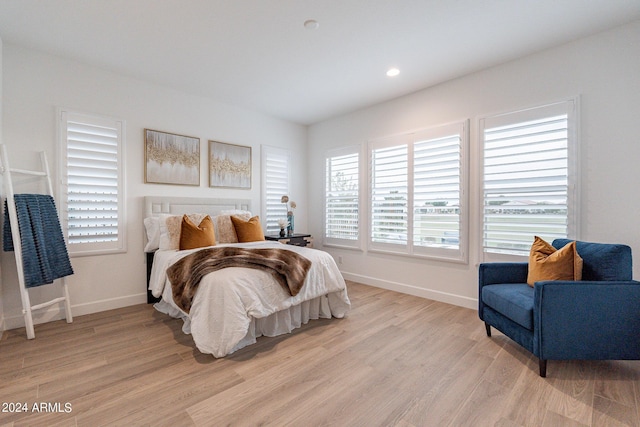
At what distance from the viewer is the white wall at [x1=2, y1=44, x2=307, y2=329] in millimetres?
2916

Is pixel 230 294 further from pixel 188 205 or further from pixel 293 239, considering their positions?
pixel 293 239

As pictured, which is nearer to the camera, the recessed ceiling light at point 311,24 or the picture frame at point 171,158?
the recessed ceiling light at point 311,24

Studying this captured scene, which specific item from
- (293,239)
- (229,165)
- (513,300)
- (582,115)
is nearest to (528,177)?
(582,115)

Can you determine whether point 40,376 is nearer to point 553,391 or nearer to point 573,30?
point 553,391

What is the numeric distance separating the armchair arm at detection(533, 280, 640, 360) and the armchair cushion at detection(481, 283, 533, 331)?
0.38 ft

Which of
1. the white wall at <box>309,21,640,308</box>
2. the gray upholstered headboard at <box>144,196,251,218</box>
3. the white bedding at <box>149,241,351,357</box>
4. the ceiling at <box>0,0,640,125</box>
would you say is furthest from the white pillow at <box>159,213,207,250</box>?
the white wall at <box>309,21,640,308</box>

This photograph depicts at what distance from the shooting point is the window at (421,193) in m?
3.56

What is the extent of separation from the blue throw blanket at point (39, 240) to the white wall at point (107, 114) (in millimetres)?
335

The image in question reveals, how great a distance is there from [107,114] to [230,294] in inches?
111

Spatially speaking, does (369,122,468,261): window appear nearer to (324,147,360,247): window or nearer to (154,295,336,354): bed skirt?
(324,147,360,247): window

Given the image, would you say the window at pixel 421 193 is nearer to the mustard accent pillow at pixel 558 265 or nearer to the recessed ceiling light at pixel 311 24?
the mustard accent pillow at pixel 558 265

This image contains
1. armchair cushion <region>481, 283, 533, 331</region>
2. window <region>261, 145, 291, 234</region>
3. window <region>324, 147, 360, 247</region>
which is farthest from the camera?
window <region>261, 145, 291, 234</region>

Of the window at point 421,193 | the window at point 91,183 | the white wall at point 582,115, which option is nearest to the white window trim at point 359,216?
the window at point 421,193

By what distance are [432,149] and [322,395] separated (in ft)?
10.4
